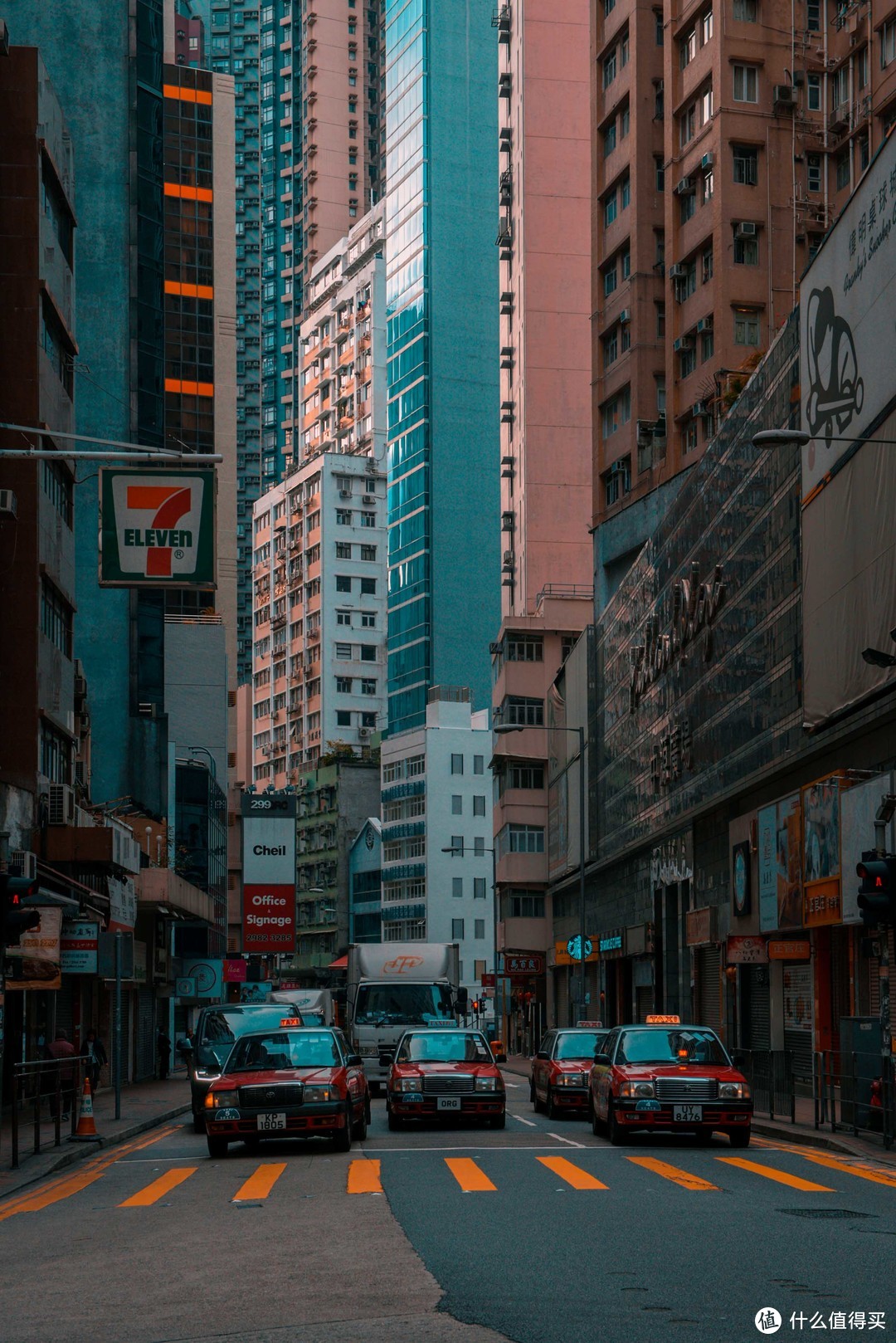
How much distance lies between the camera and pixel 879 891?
20953mm

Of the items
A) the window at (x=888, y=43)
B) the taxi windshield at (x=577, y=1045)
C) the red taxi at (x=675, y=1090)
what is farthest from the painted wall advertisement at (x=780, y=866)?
the window at (x=888, y=43)

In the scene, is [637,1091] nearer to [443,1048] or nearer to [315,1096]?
[315,1096]

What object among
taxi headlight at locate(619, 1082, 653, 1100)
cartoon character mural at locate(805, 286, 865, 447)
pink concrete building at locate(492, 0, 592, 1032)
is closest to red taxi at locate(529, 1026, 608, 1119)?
taxi headlight at locate(619, 1082, 653, 1100)

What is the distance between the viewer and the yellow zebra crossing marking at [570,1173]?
56.3 ft

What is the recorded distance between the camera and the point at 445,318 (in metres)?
140

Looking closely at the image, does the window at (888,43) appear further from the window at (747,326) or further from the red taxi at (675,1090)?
the red taxi at (675,1090)

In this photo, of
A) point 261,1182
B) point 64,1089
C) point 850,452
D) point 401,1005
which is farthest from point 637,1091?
point 401,1005

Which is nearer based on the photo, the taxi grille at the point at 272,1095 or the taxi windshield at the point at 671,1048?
the taxi grille at the point at 272,1095

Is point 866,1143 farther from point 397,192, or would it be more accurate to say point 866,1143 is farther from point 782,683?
point 397,192

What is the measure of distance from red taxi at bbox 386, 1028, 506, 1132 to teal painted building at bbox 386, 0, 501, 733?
111 meters

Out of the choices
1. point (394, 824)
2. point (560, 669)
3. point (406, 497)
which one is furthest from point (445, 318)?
point (560, 669)

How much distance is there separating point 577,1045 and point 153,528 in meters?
12.8

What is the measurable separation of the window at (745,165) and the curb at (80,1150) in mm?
33831

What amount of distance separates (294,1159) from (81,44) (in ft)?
200
